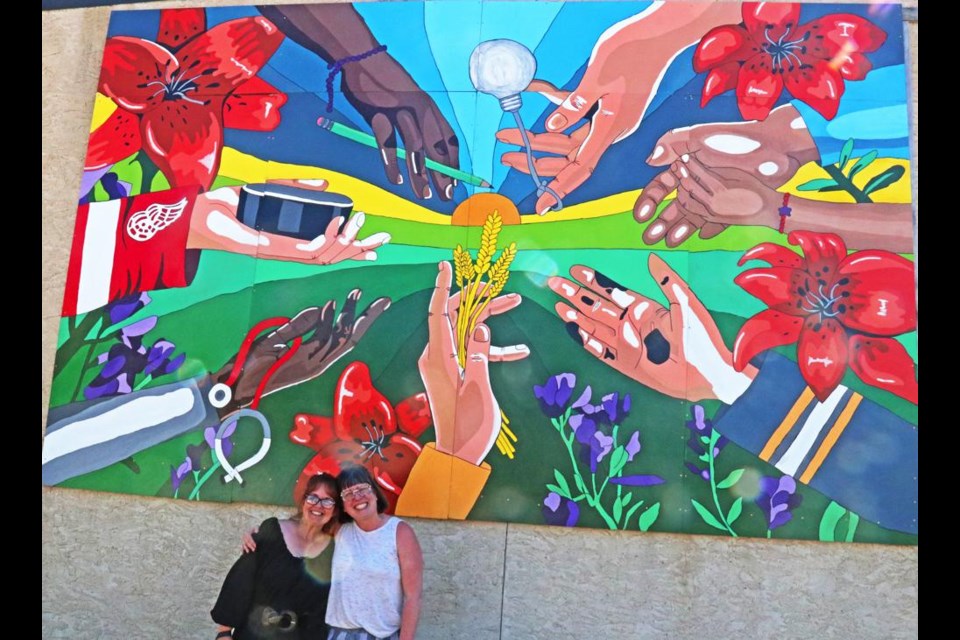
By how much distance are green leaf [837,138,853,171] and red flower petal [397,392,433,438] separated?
2.79m

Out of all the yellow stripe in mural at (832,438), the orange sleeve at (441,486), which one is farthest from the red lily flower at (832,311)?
the orange sleeve at (441,486)

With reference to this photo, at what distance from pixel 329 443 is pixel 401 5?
280 centimetres

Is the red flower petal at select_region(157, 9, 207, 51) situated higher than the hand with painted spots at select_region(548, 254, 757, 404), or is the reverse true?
the red flower petal at select_region(157, 9, 207, 51)

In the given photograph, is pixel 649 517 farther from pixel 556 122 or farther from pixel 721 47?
pixel 721 47

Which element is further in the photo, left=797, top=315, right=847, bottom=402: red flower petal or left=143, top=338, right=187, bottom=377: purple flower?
left=143, top=338, right=187, bottom=377: purple flower

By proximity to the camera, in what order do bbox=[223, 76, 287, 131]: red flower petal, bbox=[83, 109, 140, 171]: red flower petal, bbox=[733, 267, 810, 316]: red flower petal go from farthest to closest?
1. bbox=[83, 109, 140, 171]: red flower petal
2. bbox=[223, 76, 287, 131]: red flower petal
3. bbox=[733, 267, 810, 316]: red flower petal

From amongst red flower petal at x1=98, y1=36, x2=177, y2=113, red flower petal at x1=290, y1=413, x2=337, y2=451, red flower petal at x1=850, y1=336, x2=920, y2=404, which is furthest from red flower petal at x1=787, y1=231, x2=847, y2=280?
red flower petal at x1=98, y1=36, x2=177, y2=113

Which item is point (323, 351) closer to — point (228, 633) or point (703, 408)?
point (228, 633)

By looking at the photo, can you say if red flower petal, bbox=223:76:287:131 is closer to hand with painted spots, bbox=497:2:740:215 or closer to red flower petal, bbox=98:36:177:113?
red flower petal, bbox=98:36:177:113

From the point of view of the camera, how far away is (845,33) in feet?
19.2

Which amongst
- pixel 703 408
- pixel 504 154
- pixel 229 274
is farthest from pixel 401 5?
pixel 703 408

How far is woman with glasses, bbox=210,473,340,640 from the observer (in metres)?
4.58

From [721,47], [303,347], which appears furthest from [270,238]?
[721,47]

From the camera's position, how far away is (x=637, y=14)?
6000 mm
